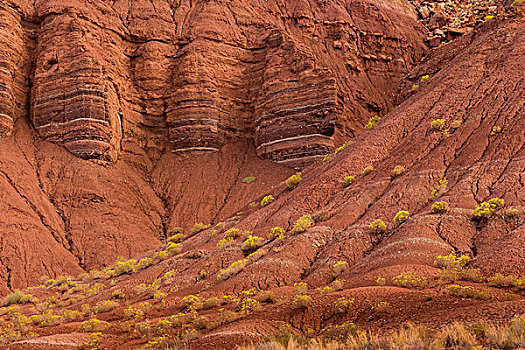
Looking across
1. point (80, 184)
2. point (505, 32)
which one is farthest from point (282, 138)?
point (505, 32)

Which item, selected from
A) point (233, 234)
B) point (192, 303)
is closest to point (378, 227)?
point (192, 303)

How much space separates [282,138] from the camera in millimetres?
60344

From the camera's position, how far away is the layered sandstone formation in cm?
5169

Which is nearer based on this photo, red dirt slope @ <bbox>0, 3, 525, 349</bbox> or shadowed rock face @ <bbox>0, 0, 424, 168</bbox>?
red dirt slope @ <bbox>0, 3, 525, 349</bbox>

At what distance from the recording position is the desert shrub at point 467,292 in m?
14.3

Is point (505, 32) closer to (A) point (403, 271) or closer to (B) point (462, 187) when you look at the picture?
(B) point (462, 187)

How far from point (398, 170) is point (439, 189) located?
12.3 feet

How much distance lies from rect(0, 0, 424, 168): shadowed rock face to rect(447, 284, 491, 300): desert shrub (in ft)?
140

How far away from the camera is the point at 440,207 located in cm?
2262

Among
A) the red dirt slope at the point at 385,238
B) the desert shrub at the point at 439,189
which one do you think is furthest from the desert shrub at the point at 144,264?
the desert shrub at the point at 439,189

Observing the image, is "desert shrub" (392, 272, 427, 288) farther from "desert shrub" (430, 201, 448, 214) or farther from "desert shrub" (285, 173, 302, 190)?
"desert shrub" (285, 173, 302, 190)

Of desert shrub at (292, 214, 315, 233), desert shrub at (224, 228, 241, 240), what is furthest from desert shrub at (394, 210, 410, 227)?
desert shrub at (224, 228, 241, 240)

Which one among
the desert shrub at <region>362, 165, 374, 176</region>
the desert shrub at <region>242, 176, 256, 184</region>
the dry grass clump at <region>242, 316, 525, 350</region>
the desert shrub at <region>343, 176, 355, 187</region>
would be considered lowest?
the dry grass clump at <region>242, 316, 525, 350</region>

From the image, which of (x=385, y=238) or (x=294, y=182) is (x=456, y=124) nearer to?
(x=385, y=238)
